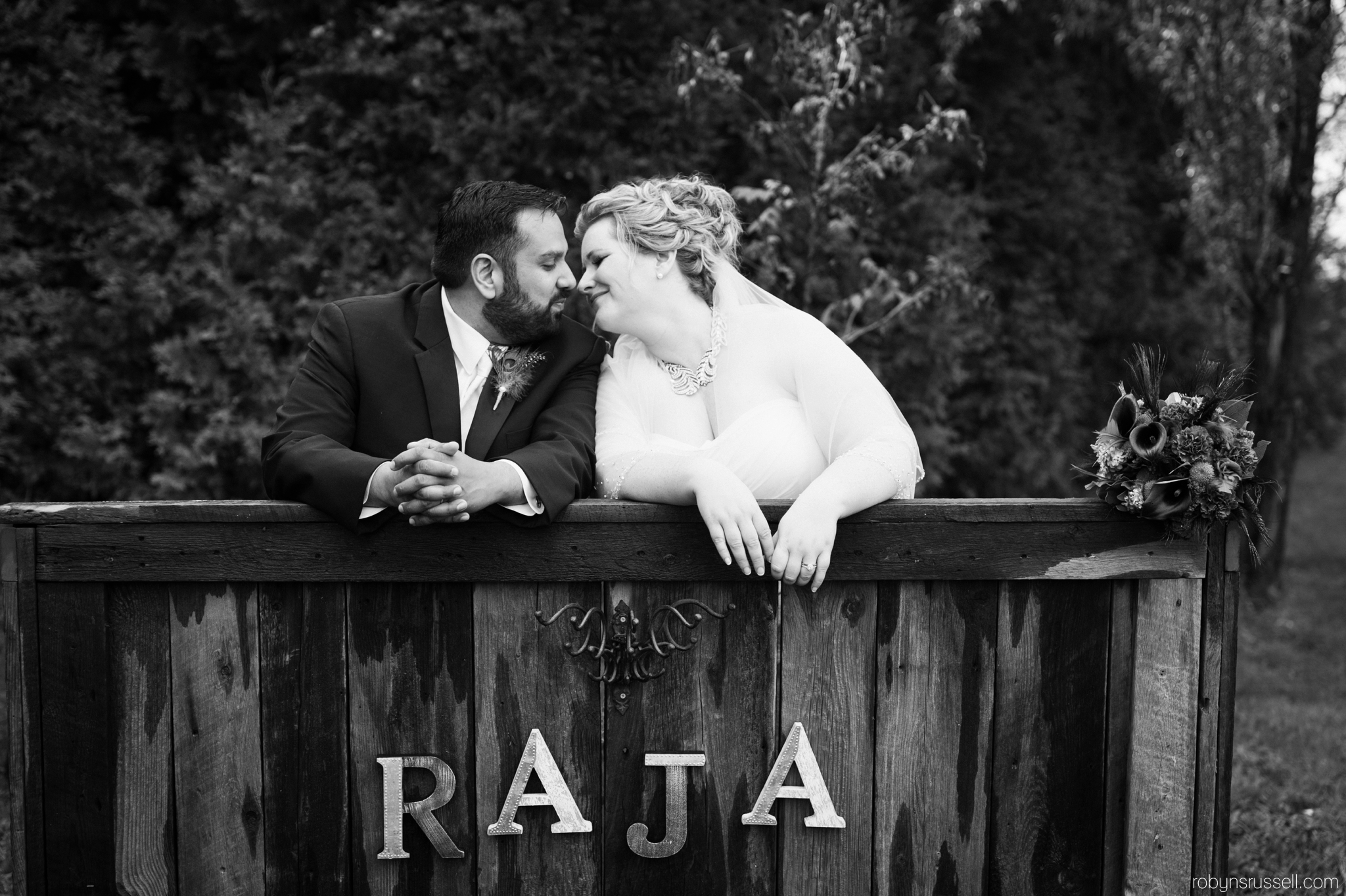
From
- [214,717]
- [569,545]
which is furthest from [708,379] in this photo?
[214,717]

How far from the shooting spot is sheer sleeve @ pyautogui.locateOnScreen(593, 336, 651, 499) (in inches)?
100

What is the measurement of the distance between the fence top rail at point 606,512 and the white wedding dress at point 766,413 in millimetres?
99

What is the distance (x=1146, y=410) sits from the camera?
7.86ft

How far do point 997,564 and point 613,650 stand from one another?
2.84 feet

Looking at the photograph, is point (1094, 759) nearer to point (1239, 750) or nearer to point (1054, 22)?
point (1239, 750)

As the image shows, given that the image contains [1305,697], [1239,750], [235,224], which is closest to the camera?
[1239,750]

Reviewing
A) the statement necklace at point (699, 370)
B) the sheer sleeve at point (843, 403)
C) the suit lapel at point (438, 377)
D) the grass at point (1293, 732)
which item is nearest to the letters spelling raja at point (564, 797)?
the sheer sleeve at point (843, 403)

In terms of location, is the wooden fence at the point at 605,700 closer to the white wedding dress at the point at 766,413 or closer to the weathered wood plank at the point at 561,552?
the weathered wood plank at the point at 561,552

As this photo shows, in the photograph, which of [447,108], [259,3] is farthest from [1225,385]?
[259,3]

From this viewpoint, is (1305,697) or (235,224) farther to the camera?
(1305,697)

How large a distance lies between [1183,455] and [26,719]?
2.52m

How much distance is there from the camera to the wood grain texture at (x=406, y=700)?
7.87ft

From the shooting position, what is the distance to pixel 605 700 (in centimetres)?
→ 242

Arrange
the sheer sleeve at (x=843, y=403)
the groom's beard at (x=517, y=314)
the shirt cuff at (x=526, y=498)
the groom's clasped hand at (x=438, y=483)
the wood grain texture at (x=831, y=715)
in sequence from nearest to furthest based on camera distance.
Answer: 1. the groom's clasped hand at (x=438, y=483)
2. the shirt cuff at (x=526, y=498)
3. the wood grain texture at (x=831, y=715)
4. the sheer sleeve at (x=843, y=403)
5. the groom's beard at (x=517, y=314)
